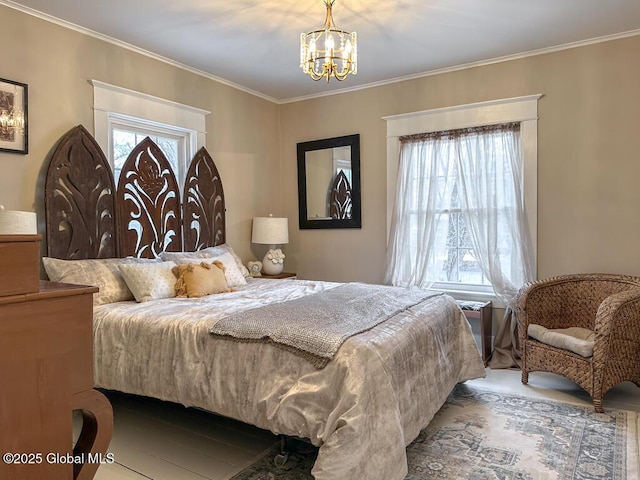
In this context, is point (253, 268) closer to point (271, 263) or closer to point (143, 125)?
point (271, 263)

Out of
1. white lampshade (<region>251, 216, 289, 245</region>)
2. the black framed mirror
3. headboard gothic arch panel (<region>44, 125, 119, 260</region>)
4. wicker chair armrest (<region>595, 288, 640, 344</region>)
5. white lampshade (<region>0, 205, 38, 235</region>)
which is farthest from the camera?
the black framed mirror

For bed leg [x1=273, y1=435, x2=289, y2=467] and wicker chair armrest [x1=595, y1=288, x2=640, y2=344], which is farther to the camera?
wicker chair armrest [x1=595, y1=288, x2=640, y2=344]

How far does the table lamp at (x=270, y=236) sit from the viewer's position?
474cm

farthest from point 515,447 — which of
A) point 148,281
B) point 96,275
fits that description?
point 96,275

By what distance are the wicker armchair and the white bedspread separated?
562mm

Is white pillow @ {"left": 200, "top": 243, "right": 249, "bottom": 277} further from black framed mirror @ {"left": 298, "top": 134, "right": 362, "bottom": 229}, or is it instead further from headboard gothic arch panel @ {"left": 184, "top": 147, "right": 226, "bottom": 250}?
black framed mirror @ {"left": 298, "top": 134, "right": 362, "bottom": 229}

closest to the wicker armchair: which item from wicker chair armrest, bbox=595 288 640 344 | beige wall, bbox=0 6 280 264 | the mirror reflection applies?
wicker chair armrest, bbox=595 288 640 344

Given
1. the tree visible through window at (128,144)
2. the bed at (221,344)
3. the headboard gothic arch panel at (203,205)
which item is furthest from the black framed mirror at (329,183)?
the tree visible through window at (128,144)

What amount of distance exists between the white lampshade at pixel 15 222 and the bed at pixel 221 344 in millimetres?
435

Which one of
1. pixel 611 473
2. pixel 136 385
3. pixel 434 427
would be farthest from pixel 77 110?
pixel 611 473

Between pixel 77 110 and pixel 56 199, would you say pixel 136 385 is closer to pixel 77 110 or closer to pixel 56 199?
pixel 56 199

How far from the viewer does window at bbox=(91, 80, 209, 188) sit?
3512 millimetres

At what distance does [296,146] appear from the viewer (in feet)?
17.3

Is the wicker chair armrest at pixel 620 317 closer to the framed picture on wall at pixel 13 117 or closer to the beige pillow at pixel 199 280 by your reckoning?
the beige pillow at pixel 199 280
